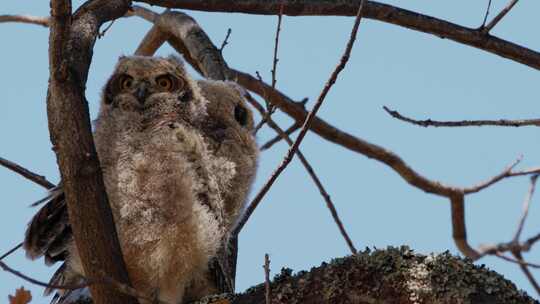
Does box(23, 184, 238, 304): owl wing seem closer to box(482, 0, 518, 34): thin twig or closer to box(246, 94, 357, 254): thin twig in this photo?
box(246, 94, 357, 254): thin twig

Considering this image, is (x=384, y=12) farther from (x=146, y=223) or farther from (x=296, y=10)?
(x=146, y=223)

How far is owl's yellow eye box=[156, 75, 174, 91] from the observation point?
433 cm

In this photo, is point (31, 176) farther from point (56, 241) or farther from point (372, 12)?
point (372, 12)

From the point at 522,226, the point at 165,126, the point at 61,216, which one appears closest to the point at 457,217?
the point at 522,226

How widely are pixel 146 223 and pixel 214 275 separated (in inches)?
19.0

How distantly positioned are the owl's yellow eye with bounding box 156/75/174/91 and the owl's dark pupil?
59 cm

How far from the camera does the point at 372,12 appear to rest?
4523 millimetres

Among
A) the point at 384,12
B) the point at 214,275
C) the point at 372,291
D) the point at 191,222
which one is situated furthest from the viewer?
the point at 384,12

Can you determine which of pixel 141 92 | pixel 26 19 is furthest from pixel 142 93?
pixel 26 19

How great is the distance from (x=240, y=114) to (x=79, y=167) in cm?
224

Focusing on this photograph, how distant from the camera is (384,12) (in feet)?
14.9

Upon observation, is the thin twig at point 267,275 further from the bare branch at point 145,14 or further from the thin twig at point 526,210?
the bare branch at point 145,14

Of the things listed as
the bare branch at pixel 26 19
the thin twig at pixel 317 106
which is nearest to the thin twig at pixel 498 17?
the thin twig at pixel 317 106

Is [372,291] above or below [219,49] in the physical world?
below
